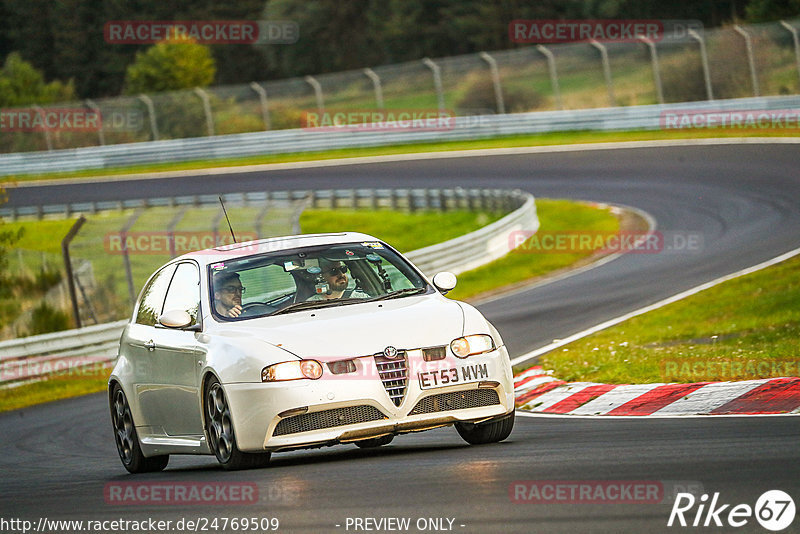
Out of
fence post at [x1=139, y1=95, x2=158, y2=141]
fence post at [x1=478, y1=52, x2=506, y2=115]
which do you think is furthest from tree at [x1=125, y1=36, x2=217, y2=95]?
fence post at [x1=478, y1=52, x2=506, y2=115]

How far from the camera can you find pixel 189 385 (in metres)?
9.04

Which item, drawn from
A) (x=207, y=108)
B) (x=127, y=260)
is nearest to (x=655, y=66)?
(x=207, y=108)

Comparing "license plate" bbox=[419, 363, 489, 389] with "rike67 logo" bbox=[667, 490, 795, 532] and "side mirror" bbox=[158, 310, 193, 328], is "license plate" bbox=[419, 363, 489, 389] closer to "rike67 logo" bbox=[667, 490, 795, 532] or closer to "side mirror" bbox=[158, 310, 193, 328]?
"side mirror" bbox=[158, 310, 193, 328]

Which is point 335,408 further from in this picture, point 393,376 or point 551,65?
point 551,65

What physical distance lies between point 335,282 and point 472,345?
123cm

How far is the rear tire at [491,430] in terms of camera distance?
8898 millimetres

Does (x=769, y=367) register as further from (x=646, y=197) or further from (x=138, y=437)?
(x=646, y=197)

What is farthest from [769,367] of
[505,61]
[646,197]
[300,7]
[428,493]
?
[300,7]

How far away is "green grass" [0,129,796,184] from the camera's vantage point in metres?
38.3

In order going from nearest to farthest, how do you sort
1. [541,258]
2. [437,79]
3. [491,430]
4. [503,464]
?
[503,464]
[491,430]
[541,258]
[437,79]

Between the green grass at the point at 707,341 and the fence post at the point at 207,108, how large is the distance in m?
34.0

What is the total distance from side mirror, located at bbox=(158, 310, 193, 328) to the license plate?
1732 millimetres

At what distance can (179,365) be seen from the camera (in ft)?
30.2

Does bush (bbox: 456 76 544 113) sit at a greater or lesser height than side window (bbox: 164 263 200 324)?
lesser
